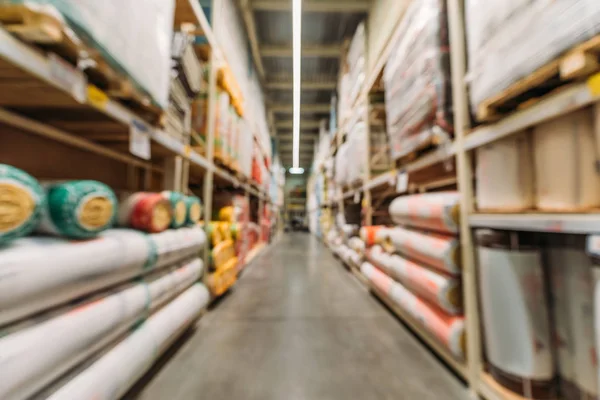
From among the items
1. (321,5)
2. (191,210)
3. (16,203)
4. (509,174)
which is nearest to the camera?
(16,203)

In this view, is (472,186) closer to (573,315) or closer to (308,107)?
(573,315)

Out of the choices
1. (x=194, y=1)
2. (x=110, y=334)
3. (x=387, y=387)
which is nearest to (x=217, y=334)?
(x=110, y=334)

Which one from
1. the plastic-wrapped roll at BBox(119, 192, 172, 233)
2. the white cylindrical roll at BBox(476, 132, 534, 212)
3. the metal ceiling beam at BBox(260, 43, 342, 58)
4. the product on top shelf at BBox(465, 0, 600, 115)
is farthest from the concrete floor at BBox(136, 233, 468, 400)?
the metal ceiling beam at BBox(260, 43, 342, 58)

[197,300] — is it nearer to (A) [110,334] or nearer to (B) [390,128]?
(A) [110,334]

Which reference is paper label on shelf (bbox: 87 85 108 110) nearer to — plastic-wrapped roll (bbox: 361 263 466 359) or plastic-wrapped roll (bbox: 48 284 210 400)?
plastic-wrapped roll (bbox: 48 284 210 400)

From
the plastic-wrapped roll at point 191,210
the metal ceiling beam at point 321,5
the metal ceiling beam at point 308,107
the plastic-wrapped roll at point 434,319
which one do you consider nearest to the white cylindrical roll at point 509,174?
the plastic-wrapped roll at point 434,319

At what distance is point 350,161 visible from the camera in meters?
3.55

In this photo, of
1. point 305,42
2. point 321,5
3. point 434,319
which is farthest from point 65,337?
point 305,42

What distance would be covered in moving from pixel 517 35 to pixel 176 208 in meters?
1.86

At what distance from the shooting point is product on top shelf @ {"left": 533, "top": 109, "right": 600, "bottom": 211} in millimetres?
799

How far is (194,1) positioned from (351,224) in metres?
3.68

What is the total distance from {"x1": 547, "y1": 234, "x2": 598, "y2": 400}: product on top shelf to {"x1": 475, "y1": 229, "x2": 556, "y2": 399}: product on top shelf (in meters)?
0.04

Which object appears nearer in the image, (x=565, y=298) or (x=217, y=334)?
(x=565, y=298)

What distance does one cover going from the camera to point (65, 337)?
72 centimetres
